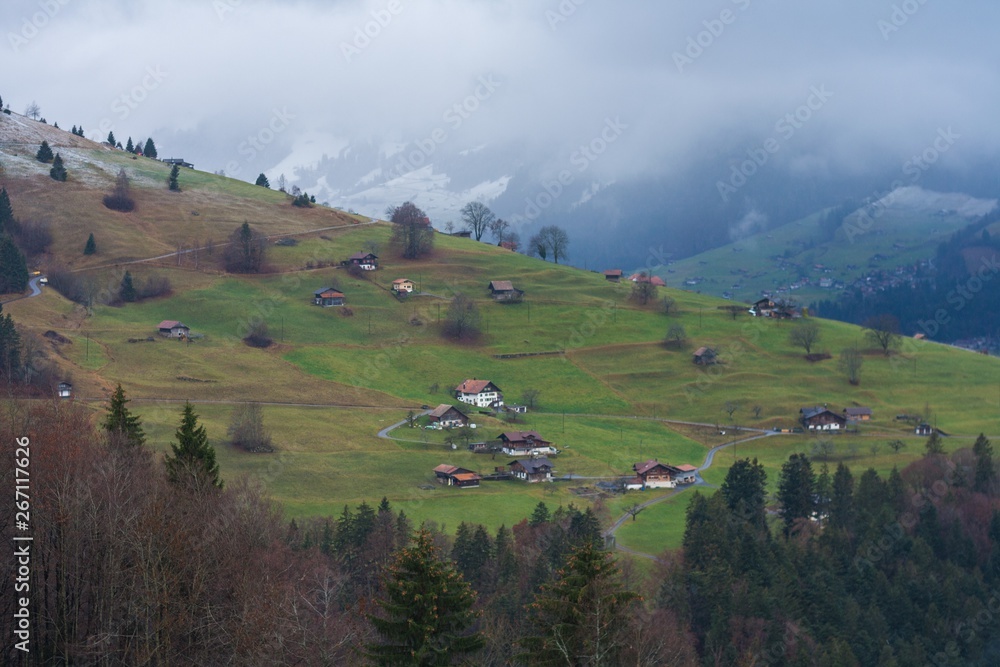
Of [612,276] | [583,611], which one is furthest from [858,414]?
[583,611]

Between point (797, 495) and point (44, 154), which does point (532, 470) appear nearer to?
point (797, 495)

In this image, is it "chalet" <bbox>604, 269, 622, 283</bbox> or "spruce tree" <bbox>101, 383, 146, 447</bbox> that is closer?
A: "spruce tree" <bbox>101, 383, 146, 447</bbox>

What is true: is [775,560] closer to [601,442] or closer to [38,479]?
[601,442]

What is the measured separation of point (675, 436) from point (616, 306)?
2068 inches

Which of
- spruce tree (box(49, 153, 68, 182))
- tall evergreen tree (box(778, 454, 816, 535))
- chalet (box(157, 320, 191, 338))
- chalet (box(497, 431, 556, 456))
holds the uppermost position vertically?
spruce tree (box(49, 153, 68, 182))

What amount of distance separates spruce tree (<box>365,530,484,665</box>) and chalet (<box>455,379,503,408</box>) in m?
98.3

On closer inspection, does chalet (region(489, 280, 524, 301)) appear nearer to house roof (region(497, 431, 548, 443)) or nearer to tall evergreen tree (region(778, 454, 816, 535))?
house roof (region(497, 431, 548, 443))

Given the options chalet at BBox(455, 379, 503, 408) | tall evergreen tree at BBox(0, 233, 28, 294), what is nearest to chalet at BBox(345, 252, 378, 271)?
chalet at BBox(455, 379, 503, 408)

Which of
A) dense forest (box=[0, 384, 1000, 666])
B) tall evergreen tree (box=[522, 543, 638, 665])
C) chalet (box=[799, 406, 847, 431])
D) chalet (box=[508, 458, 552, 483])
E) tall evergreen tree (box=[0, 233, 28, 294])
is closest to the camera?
tall evergreen tree (box=[522, 543, 638, 665])

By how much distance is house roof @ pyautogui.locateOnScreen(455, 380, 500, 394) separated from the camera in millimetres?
125750

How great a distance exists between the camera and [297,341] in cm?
13762

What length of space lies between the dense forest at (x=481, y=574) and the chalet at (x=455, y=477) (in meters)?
12.6

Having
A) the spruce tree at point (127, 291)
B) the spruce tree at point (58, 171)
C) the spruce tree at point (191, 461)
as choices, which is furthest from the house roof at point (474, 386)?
the spruce tree at point (58, 171)

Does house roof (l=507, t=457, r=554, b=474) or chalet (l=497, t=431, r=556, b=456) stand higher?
chalet (l=497, t=431, r=556, b=456)
